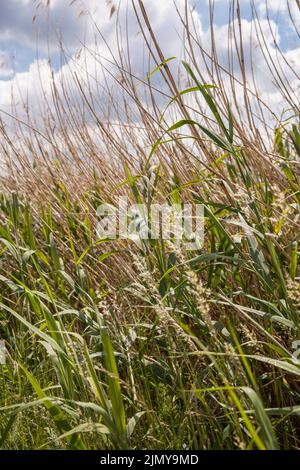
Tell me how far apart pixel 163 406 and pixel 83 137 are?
1.58m

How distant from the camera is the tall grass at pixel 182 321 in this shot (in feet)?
3.34

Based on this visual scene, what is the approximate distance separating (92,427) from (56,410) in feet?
0.30

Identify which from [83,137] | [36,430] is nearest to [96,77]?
[83,137]

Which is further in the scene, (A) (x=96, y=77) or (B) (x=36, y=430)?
(A) (x=96, y=77)

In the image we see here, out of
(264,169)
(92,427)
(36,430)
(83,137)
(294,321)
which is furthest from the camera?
(83,137)

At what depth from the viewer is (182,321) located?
1.49m

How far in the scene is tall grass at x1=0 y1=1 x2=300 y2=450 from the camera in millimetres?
1017

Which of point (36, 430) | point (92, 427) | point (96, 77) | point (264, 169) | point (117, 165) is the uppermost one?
point (96, 77)

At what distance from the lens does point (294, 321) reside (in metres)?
1.17

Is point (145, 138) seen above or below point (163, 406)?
above

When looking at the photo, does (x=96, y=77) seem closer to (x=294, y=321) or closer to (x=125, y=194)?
(x=125, y=194)

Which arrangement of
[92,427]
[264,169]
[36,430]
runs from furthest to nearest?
[264,169] → [36,430] → [92,427]
